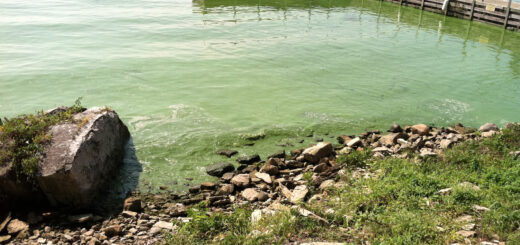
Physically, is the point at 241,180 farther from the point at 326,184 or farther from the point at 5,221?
the point at 5,221

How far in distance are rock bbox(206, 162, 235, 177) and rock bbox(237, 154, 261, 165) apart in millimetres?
447

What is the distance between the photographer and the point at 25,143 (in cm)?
891

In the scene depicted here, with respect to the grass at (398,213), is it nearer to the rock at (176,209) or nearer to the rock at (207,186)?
the rock at (176,209)

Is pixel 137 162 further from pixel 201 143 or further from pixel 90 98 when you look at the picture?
pixel 90 98

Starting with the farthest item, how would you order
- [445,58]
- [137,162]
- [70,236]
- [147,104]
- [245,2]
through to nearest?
1. [245,2]
2. [445,58]
3. [147,104]
4. [137,162]
5. [70,236]

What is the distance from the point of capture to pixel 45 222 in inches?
321

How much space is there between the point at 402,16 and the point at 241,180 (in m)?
29.5

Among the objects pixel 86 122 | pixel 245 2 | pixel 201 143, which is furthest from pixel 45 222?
pixel 245 2

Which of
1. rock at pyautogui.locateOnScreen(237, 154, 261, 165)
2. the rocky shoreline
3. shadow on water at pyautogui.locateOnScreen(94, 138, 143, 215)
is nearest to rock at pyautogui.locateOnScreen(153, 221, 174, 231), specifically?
the rocky shoreline

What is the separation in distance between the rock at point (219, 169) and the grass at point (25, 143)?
3430 mm

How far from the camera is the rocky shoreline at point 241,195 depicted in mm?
7699

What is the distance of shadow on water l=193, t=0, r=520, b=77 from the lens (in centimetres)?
2712

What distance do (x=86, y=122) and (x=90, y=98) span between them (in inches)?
261

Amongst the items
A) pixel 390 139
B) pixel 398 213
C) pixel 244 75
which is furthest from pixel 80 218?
pixel 244 75
